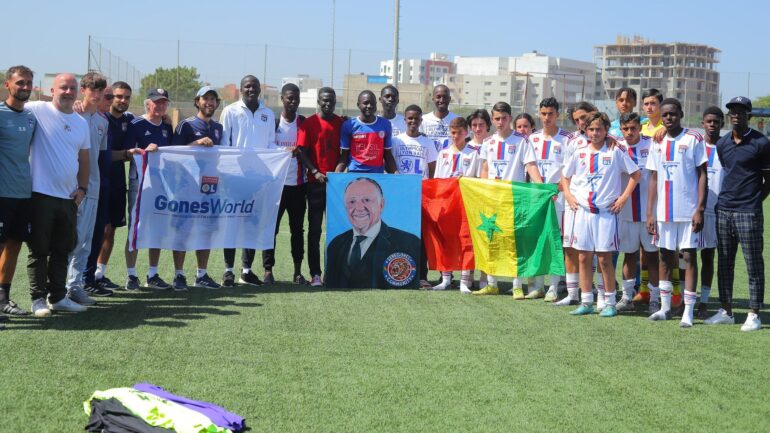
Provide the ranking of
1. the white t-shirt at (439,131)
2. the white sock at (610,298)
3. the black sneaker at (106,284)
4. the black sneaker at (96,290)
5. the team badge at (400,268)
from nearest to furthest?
the white sock at (610,298), the black sneaker at (96,290), the black sneaker at (106,284), the team badge at (400,268), the white t-shirt at (439,131)

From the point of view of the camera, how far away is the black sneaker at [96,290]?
8.95m

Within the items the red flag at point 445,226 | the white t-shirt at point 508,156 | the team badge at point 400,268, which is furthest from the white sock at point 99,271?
the white t-shirt at point 508,156

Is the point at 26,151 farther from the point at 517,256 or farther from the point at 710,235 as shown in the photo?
the point at 710,235

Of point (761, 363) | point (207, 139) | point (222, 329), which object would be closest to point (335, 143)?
point (207, 139)

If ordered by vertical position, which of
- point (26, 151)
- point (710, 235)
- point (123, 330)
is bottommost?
point (123, 330)

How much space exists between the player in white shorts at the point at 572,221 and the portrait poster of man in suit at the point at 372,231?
68.1 inches

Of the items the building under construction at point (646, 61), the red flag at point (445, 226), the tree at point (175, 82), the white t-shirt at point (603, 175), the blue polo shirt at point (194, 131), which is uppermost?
the building under construction at point (646, 61)

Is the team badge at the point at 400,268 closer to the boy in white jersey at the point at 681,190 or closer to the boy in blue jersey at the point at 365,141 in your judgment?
the boy in blue jersey at the point at 365,141

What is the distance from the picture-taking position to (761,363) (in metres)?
6.52

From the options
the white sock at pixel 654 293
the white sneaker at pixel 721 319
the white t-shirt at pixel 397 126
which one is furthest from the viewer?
the white t-shirt at pixel 397 126

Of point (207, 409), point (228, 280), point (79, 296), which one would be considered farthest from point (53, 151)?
point (207, 409)

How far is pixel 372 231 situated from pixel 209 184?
6.24 ft

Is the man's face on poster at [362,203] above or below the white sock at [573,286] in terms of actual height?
above

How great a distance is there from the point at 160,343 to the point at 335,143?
3.90 meters
